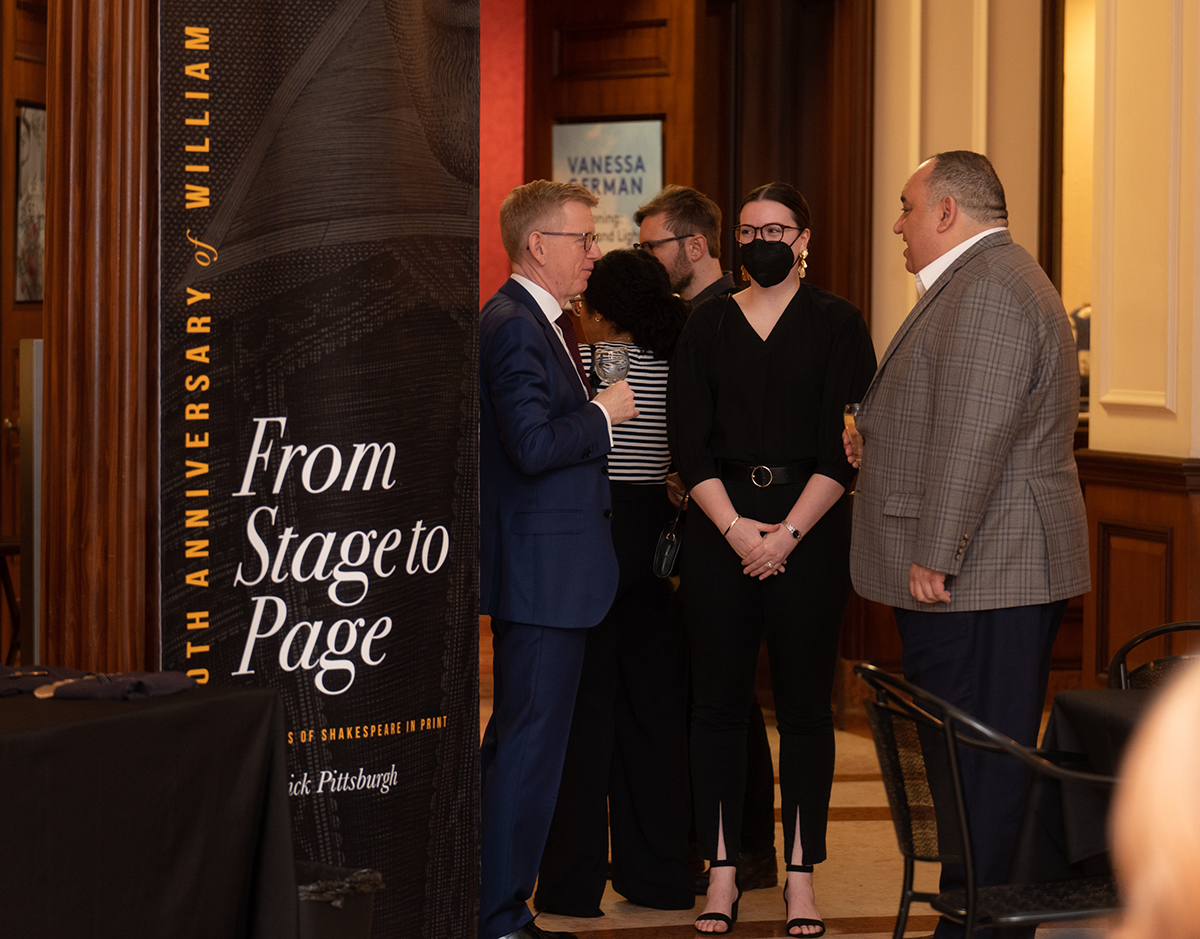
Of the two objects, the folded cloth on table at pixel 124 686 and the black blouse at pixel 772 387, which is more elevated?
the black blouse at pixel 772 387

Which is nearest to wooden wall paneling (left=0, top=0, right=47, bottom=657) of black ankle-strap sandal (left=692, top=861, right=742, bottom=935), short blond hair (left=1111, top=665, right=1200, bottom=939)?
black ankle-strap sandal (left=692, top=861, right=742, bottom=935)

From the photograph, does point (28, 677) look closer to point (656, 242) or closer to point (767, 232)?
point (767, 232)

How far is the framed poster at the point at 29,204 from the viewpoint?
5.84 meters

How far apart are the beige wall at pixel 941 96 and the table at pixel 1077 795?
3.60 m

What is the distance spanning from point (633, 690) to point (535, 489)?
764 mm

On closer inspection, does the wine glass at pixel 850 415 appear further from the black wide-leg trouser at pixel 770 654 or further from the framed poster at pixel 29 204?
the framed poster at pixel 29 204

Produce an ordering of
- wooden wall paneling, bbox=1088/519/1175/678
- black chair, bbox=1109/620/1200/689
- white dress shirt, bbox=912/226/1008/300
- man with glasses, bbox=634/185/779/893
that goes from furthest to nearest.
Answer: wooden wall paneling, bbox=1088/519/1175/678 < man with glasses, bbox=634/185/779/893 < white dress shirt, bbox=912/226/1008/300 < black chair, bbox=1109/620/1200/689

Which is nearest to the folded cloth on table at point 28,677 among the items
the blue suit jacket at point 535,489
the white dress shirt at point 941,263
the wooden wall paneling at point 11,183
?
the blue suit jacket at point 535,489

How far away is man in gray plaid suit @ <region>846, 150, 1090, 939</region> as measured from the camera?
262 cm

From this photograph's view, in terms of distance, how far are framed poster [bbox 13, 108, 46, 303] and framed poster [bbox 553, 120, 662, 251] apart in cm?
232

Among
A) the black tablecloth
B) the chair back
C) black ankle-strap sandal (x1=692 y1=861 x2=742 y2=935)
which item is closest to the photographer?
the black tablecloth

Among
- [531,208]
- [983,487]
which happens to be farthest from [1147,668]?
[531,208]

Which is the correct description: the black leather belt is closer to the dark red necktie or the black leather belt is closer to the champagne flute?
the champagne flute

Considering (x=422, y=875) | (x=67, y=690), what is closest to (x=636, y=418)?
(x=422, y=875)
